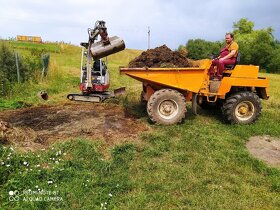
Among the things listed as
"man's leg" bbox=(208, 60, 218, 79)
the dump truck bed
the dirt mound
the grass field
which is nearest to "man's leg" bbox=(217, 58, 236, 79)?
"man's leg" bbox=(208, 60, 218, 79)

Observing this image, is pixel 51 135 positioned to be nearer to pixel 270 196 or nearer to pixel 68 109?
pixel 68 109

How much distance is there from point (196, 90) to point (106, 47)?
2685 millimetres

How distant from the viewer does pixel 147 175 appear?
5.64 meters

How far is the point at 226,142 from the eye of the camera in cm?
736

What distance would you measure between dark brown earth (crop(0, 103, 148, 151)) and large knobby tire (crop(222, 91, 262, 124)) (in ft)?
6.96

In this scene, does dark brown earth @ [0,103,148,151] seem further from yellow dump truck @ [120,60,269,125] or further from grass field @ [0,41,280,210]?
yellow dump truck @ [120,60,269,125]

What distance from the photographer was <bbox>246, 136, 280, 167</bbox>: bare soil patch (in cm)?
666

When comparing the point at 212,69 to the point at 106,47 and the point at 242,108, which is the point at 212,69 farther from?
the point at 106,47

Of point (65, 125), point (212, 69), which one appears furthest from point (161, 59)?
point (65, 125)

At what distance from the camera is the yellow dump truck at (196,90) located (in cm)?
809

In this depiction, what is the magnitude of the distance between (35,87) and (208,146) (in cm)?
782

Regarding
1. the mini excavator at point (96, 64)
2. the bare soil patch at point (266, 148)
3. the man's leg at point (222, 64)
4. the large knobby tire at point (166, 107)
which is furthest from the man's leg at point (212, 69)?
the mini excavator at point (96, 64)

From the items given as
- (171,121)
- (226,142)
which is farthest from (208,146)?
(171,121)

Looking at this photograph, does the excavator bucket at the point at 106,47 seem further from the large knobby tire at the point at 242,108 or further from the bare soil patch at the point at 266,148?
the bare soil patch at the point at 266,148
